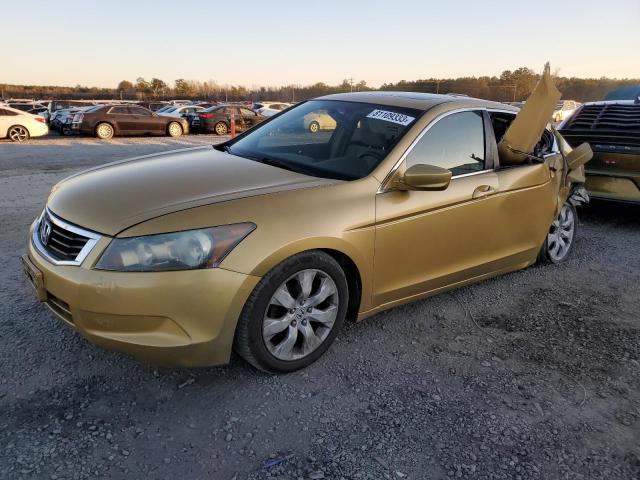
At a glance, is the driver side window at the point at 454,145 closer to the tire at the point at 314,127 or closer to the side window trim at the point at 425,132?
the side window trim at the point at 425,132

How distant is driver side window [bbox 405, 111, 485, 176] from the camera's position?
3434 millimetres

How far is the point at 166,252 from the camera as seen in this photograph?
2.50 meters

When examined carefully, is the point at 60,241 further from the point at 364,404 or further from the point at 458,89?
the point at 458,89

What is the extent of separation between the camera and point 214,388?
2.85 meters

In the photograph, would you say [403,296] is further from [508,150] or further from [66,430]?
[66,430]

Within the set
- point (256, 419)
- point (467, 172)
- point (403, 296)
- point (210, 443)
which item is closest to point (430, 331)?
point (403, 296)

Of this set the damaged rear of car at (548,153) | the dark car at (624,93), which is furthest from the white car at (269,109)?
the damaged rear of car at (548,153)

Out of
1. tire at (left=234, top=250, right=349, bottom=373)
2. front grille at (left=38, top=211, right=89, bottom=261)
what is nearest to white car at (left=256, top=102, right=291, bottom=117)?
front grille at (left=38, top=211, right=89, bottom=261)

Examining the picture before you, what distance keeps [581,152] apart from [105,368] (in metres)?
4.64

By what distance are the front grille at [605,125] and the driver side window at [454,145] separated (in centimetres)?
344

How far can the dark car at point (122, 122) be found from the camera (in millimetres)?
18688

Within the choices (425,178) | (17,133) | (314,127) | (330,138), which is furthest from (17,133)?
(425,178)

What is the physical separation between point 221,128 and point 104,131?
4843 millimetres

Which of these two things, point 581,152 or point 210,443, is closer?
point 210,443
